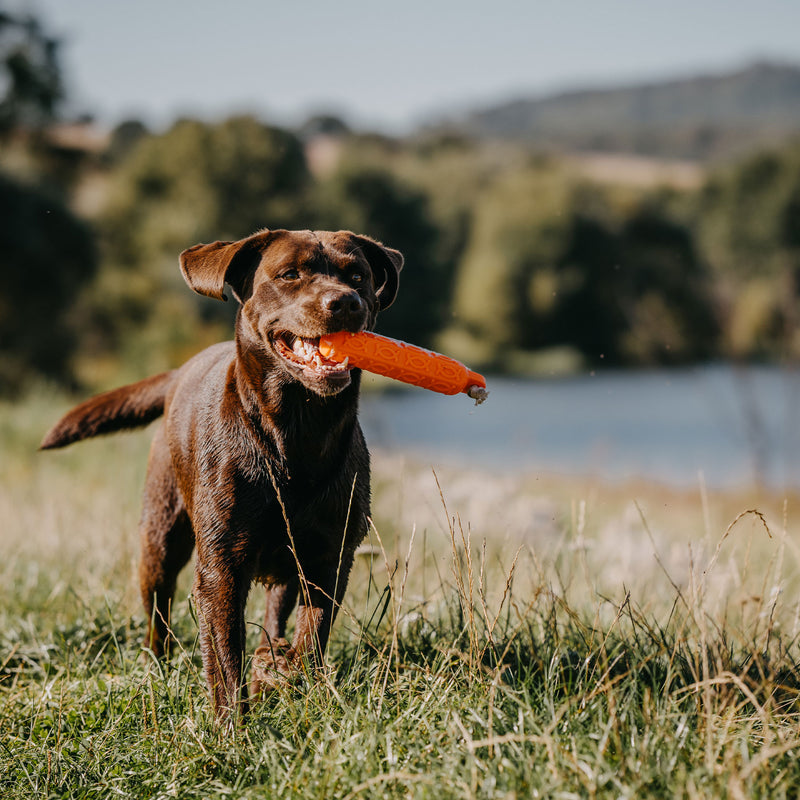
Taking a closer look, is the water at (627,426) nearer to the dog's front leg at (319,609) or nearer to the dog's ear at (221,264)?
the dog's ear at (221,264)

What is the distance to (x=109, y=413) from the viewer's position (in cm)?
418


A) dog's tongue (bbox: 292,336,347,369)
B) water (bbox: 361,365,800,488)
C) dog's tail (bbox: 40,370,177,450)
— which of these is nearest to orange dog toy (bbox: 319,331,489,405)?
dog's tongue (bbox: 292,336,347,369)

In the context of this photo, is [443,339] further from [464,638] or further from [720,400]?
[464,638]

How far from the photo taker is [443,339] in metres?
36.8

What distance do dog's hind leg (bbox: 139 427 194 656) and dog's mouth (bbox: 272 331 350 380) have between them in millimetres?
923

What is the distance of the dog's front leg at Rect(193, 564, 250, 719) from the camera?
3008mm

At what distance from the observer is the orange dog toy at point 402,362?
3096mm

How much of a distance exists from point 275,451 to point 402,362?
1.95 ft

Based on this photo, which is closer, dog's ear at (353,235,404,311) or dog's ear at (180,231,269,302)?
dog's ear at (180,231,269,302)

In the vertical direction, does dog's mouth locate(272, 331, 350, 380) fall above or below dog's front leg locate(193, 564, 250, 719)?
above

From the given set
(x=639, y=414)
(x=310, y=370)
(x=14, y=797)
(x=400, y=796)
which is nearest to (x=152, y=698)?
(x=14, y=797)

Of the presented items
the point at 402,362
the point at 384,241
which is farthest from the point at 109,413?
the point at 384,241

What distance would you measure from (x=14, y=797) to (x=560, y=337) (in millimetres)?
38877

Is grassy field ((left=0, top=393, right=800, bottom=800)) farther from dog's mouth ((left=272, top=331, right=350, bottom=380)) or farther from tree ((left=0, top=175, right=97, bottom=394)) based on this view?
tree ((left=0, top=175, right=97, bottom=394))
